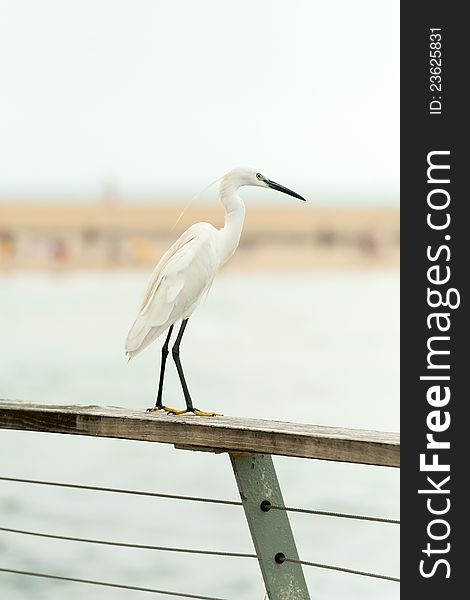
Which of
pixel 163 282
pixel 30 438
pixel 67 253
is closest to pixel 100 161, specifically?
pixel 67 253

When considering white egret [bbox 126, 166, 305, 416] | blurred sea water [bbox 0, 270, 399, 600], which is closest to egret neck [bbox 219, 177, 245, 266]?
white egret [bbox 126, 166, 305, 416]

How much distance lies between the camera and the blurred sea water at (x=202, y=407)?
7.40 metres

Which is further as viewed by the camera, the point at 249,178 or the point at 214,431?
the point at 249,178

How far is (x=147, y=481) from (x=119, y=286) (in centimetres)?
1191


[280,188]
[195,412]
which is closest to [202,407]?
[280,188]

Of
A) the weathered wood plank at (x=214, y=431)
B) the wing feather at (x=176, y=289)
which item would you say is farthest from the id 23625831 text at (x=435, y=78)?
the weathered wood plank at (x=214, y=431)

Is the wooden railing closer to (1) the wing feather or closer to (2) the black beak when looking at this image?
(1) the wing feather

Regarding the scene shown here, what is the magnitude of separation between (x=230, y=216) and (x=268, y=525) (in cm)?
71

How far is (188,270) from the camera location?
234 centimetres

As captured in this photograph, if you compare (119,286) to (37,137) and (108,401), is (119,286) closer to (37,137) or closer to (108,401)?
(37,137)

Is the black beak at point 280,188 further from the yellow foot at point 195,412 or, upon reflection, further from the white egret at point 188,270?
the yellow foot at point 195,412

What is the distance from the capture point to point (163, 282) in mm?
2342

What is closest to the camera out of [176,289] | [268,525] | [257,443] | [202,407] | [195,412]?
[257,443]

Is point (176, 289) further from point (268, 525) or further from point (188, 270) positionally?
point (268, 525)
